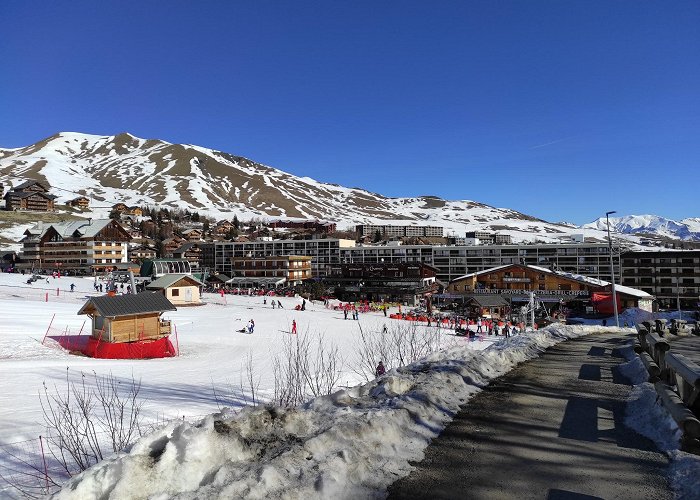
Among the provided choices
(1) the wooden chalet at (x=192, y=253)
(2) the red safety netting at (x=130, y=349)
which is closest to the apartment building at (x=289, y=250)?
(1) the wooden chalet at (x=192, y=253)

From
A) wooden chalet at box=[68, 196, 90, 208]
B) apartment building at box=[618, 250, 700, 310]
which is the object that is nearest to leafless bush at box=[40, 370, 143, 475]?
apartment building at box=[618, 250, 700, 310]

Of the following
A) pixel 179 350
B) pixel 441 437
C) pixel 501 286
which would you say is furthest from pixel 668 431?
pixel 501 286

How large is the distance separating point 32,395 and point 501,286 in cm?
5850

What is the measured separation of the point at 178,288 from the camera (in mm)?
50094

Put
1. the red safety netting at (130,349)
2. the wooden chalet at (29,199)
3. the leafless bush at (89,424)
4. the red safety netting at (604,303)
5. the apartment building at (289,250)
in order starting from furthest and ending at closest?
the wooden chalet at (29,199) → the apartment building at (289,250) → the red safety netting at (604,303) → the red safety netting at (130,349) → the leafless bush at (89,424)

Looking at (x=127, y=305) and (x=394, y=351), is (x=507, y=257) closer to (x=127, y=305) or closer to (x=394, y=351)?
(x=394, y=351)

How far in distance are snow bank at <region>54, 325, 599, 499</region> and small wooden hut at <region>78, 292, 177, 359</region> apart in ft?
68.8

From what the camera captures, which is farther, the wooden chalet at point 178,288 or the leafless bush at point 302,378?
the wooden chalet at point 178,288

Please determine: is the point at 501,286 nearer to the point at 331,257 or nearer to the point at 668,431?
the point at 331,257

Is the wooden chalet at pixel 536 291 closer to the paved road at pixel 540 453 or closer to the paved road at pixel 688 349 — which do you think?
the paved road at pixel 688 349

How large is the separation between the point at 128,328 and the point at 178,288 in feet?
85.5

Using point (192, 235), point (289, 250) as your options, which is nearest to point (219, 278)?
point (289, 250)

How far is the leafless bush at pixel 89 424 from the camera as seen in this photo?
652cm

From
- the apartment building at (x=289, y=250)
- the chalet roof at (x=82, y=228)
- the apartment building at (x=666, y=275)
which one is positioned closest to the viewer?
the apartment building at (x=666, y=275)
